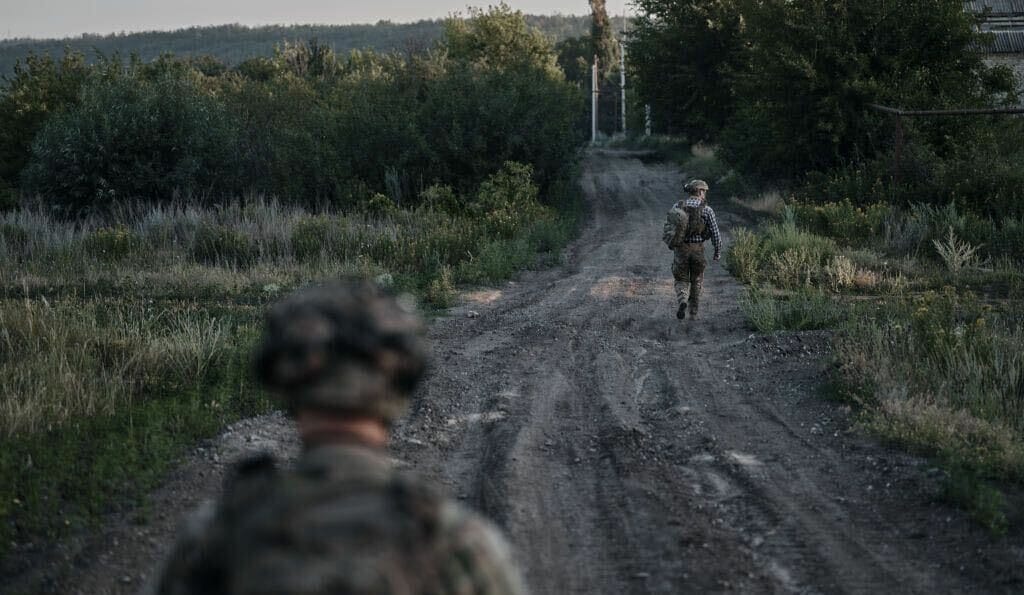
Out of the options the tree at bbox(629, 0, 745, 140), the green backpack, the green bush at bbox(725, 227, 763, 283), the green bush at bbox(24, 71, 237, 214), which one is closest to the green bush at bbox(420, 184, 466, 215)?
the green bush at bbox(24, 71, 237, 214)

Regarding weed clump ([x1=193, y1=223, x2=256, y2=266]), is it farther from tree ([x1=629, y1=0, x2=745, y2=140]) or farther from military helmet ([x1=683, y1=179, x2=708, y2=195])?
tree ([x1=629, y1=0, x2=745, y2=140])

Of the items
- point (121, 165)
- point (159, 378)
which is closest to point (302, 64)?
point (121, 165)

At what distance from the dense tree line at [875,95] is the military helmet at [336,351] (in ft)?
68.1

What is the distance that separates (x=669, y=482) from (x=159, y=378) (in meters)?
4.73

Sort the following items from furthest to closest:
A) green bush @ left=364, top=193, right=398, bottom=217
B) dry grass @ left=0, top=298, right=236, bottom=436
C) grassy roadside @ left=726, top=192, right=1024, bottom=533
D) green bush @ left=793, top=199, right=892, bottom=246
→ green bush @ left=364, top=193, right=398, bottom=217, green bush @ left=793, top=199, right=892, bottom=246, dry grass @ left=0, top=298, right=236, bottom=436, grassy roadside @ left=726, top=192, right=1024, bottom=533

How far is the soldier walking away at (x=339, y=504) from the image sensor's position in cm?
193

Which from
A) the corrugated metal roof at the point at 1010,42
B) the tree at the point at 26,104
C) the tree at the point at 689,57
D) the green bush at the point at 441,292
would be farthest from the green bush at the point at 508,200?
the corrugated metal roof at the point at 1010,42

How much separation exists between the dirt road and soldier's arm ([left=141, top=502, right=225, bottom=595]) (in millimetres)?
3319

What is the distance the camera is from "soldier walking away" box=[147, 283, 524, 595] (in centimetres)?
193

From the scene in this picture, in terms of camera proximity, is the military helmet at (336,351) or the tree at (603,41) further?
the tree at (603,41)

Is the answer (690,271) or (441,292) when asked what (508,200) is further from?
(690,271)

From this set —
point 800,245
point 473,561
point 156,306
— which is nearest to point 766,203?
point 800,245

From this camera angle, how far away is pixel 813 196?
84.8 ft

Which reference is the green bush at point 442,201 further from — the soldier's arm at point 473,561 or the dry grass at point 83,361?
the soldier's arm at point 473,561
